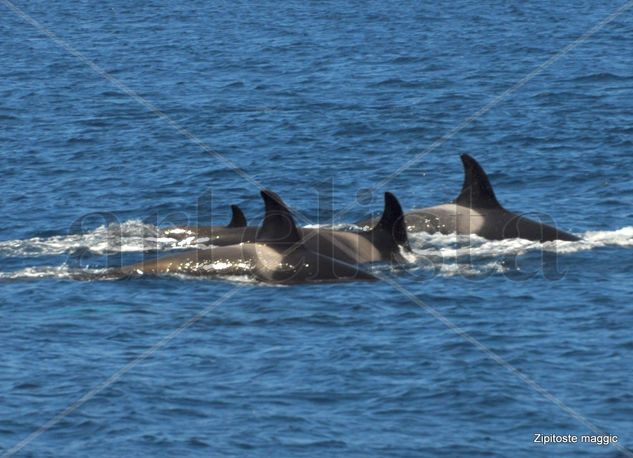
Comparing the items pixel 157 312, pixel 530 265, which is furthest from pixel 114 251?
pixel 530 265

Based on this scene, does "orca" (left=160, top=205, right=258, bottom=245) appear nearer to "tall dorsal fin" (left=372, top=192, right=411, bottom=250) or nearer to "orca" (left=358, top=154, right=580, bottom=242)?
"tall dorsal fin" (left=372, top=192, right=411, bottom=250)

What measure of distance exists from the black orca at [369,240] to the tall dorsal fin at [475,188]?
2418 mm

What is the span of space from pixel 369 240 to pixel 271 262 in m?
2.78

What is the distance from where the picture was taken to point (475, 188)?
30.8 meters

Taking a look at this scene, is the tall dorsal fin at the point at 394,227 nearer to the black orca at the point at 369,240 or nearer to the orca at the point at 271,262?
the black orca at the point at 369,240

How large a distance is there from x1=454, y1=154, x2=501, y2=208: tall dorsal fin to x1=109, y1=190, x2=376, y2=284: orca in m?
4.13

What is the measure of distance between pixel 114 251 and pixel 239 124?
58.9 feet

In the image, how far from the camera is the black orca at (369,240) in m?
28.4

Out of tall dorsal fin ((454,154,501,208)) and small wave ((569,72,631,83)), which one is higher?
small wave ((569,72,631,83))

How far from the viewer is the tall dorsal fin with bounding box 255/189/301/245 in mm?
26562

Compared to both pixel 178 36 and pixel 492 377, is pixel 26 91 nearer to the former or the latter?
pixel 178 36

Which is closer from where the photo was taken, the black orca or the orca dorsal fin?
the black orca

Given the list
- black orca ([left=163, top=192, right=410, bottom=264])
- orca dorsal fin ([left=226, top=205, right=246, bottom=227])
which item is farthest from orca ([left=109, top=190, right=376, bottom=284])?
orca dorsal fin ([left=226, top=205, right=246, bottom=227])

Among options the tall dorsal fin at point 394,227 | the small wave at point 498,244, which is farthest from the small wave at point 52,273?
the small wave at point 498,244
